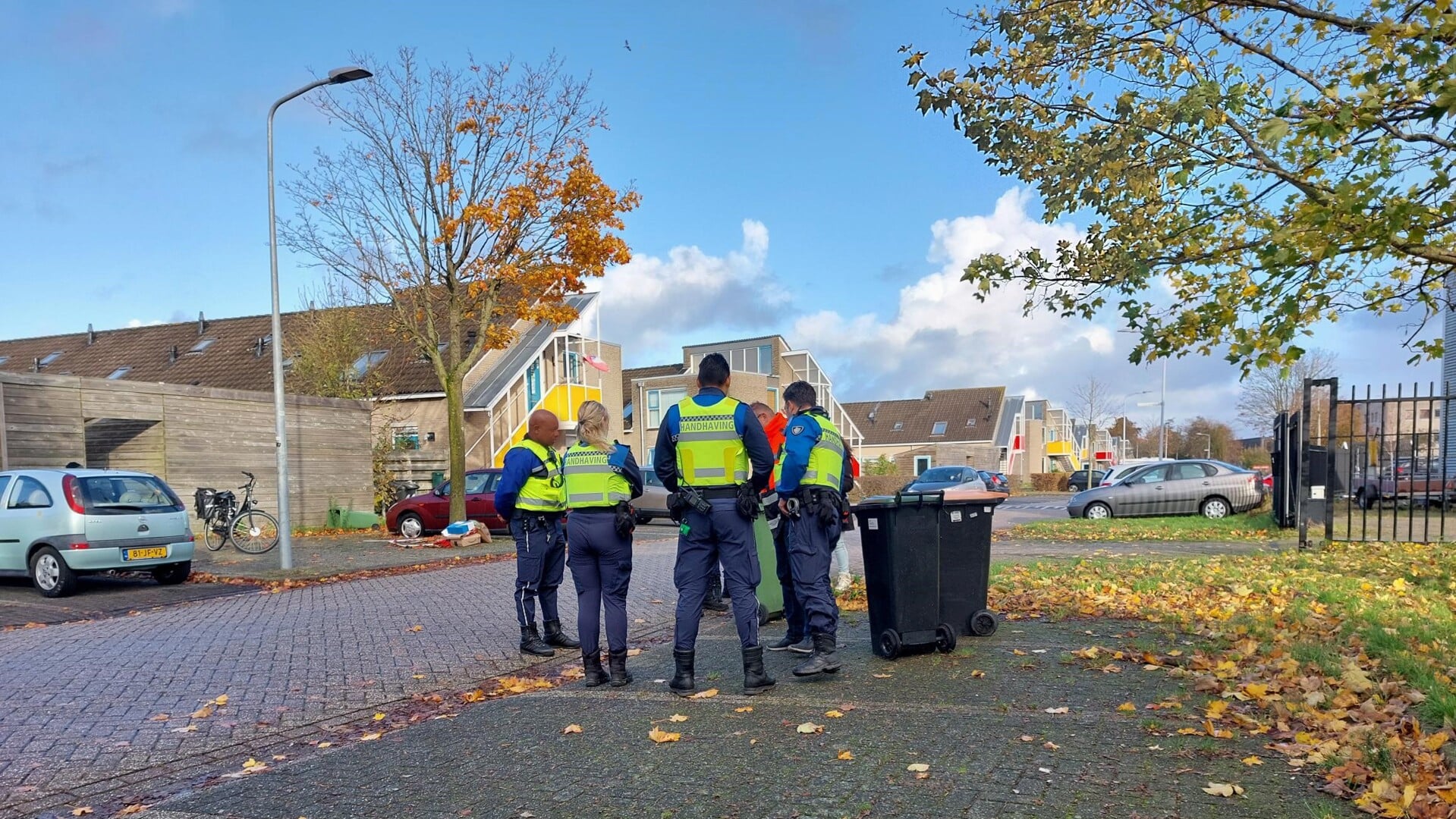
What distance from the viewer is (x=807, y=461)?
6438mm

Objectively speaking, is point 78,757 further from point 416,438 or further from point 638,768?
point 416,438

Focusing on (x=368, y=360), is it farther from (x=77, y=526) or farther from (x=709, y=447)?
(x=709, y=447)

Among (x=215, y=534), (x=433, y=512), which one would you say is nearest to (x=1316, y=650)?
(x=215, y=534)

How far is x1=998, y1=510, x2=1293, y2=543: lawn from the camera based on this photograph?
55.6 feet

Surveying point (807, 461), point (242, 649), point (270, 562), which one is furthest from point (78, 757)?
point (270, 562)

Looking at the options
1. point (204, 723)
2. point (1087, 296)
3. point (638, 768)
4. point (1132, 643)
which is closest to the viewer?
point (638, 768)

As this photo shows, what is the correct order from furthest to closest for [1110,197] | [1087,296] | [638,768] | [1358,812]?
1. [1087,296]
2. [1110,197]
3. [638,768]
4. [1358,812]

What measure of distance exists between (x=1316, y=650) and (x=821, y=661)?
3.01 m

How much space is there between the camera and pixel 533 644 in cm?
776

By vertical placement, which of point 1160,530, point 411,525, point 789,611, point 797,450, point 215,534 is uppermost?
point 797,450

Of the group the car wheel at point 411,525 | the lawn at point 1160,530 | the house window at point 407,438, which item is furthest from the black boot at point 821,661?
the house window at point 407,438

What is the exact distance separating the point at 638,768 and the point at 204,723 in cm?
289

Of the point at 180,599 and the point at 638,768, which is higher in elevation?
the point at 638,768

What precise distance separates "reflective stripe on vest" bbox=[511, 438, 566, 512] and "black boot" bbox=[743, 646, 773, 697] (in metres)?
2.10
